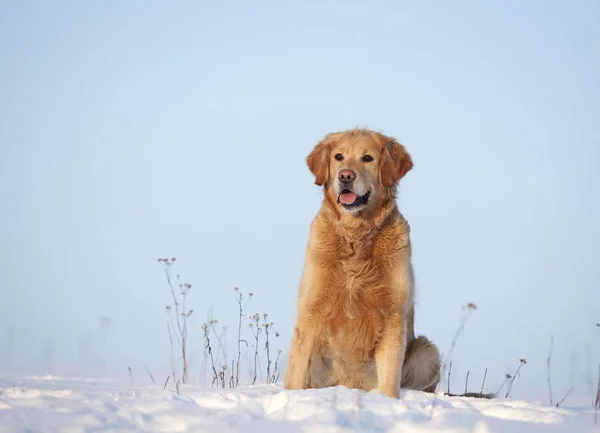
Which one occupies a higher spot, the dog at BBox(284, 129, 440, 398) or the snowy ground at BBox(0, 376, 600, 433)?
the dog at BBox(284, 129, 440, 398)

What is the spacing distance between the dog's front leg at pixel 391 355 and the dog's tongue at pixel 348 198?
1011 mm

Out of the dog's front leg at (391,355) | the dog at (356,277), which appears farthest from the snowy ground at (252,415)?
the dog at (356,277)

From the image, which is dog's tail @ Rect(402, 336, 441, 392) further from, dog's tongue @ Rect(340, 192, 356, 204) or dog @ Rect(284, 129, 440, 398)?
dog's tongue @ Rect(340, 192, 356, 204)

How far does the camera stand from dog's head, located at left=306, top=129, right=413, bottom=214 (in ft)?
19.6

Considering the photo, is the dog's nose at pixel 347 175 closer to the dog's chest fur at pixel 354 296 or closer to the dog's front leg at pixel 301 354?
the dog's chest fur at pixel 354 296

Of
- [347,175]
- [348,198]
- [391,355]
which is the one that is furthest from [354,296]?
[347,175]

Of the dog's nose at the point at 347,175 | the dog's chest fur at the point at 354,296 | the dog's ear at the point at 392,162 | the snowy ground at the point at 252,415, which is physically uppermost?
the dog's ear at the point at 392,162

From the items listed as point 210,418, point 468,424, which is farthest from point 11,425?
point 468,424

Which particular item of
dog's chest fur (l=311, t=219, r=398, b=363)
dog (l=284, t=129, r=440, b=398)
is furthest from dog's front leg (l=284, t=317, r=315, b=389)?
dog's chest fur (l=311, t=219, r=398, b=363)

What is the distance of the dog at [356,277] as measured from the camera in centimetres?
583

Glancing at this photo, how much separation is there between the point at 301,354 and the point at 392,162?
1819mm

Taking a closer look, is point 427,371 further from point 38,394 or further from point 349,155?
point 38,394

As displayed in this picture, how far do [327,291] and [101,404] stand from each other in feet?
7.91

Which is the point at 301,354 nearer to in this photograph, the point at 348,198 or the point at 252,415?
the point at 348,198
